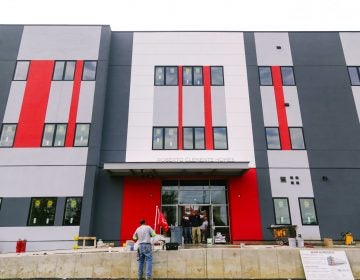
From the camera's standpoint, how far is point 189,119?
723 inches

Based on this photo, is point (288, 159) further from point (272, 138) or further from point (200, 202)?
point (200, 202)

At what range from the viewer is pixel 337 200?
1667 cm

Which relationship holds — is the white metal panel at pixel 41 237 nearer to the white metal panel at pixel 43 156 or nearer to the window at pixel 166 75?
the white metal panel at pixel 43 156

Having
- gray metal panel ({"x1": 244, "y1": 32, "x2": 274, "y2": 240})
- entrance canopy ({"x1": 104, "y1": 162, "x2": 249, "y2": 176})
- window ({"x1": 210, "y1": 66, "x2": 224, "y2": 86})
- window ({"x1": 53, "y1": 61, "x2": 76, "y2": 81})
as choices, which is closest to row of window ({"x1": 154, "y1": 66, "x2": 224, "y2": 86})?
window ({"x1": 210, "y1": 66, "x2": 224, "y2": 86})

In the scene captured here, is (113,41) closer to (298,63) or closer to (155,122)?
(155,122)

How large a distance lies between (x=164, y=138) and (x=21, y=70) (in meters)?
10.6

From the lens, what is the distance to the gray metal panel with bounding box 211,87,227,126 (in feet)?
60.2

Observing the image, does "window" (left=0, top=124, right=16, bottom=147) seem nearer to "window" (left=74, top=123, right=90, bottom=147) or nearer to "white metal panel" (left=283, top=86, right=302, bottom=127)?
"window" (left=74, top=123, right=90, bottom=147)

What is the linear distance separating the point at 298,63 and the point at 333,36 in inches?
138

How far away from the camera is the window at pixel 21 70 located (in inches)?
735

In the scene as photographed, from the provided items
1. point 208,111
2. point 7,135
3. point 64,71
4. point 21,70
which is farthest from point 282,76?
point 7,135

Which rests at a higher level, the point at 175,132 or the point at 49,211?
the point at 175,132

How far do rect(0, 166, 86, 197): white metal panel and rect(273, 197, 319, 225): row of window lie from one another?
11.4 meters

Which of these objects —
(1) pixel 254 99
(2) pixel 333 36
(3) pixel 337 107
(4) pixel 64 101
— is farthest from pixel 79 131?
(2) pixel 333 36
